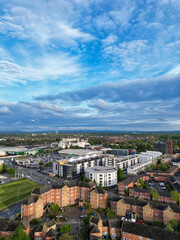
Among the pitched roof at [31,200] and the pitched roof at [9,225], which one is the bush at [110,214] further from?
the pitched roof at [9,225]

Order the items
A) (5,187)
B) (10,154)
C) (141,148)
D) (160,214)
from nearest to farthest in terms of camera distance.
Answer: (160,214), (5,187), (10,154), (141,148)

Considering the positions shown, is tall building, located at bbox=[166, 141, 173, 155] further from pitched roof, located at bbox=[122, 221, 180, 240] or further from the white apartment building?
pitched roof, located at bbox=[122, 221, 180, 240]

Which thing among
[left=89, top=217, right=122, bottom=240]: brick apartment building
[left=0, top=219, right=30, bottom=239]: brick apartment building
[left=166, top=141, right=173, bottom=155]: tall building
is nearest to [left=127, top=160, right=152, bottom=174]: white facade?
[left=89, top=217, right=122, bottom=240]: brick apartment building

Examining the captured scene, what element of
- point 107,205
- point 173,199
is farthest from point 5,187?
point 173,199

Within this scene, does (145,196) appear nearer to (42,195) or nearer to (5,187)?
(42,195)

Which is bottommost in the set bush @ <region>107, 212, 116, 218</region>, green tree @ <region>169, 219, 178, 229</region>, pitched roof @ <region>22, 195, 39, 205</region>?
bush @ <region>107, 212, 116, 218</region>

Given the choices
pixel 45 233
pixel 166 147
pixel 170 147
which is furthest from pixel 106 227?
pixel 166 147
